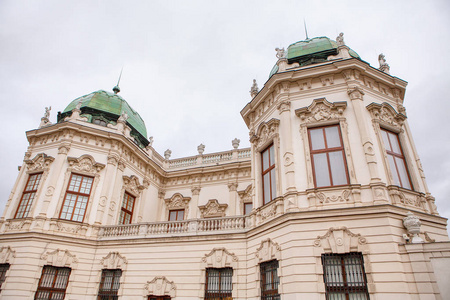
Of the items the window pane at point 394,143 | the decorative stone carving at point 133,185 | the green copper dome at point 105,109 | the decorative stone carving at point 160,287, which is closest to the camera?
the window pane at point 394,143

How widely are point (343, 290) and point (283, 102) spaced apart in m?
6.91

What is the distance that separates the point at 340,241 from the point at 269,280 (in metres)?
2.93

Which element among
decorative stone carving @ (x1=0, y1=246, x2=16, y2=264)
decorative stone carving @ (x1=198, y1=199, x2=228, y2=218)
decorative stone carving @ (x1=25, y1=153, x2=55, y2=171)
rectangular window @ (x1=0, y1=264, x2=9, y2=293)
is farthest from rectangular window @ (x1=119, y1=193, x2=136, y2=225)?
rectangular window @ (x1=0, y1=264, x2=9, y2=293)

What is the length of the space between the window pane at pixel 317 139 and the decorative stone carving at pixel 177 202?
11110mm

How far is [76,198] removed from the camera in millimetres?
15625

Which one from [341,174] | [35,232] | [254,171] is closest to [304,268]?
[341,174]

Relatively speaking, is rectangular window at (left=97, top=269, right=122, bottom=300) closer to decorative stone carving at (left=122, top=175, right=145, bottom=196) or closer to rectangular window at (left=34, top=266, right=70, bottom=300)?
rectangular window at (left=34, top=266, right=70, bottom=300)

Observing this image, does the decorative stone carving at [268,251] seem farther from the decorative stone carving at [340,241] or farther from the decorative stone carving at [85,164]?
the decorative stone carving at [85,164]

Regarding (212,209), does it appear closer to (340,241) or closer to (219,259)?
(219,259)

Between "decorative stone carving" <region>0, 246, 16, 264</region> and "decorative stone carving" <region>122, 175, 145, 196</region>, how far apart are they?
19.9 feet

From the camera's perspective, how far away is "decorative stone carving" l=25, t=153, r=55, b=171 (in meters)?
15.9

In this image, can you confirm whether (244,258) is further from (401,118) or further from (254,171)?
(401,118)

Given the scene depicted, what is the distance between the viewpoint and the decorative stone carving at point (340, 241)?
8.81m

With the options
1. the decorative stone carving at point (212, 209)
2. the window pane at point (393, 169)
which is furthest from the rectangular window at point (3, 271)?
the window pane at point (393, 169)
